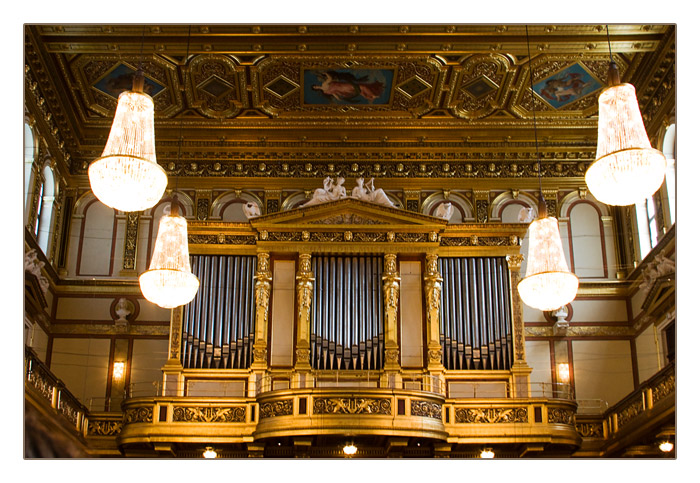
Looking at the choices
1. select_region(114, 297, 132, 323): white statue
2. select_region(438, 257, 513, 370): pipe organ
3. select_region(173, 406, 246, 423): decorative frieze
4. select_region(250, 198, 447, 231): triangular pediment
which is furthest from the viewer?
select_region(114, 297, 132, 323): white statue

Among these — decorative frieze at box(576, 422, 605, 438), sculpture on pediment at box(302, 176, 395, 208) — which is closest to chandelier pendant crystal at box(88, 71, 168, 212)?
sculpture on pediment at box(302, 176, 395, 208)

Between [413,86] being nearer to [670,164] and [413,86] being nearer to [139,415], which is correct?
[670,164]

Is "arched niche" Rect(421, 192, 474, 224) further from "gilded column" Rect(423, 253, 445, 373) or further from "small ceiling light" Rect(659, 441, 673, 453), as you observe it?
"small ceiling light" Rect(659, 441, 673, 453)

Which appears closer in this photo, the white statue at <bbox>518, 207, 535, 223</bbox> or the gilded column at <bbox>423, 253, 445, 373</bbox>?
the gilded column at <bbox>423, 253, 445, 373</bbox>

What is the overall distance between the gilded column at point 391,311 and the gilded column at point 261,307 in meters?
2.09

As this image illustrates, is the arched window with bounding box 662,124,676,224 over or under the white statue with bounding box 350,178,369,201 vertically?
under

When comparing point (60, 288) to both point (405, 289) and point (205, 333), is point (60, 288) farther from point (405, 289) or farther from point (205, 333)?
point (405, 289)

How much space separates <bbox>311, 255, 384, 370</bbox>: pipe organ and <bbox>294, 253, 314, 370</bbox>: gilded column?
150mm

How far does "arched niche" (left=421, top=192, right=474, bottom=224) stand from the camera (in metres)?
18.2

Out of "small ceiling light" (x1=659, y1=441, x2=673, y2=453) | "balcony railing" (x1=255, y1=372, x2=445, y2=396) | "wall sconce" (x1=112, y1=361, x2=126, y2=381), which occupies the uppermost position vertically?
"wall sconce" (x1=112, y1=361, x2=126, y2=381)

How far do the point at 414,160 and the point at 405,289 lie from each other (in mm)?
3342

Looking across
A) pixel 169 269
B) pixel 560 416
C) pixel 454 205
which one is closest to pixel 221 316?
pixel 169 269

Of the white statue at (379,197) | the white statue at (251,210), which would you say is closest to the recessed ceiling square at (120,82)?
the white statue at (251,210)

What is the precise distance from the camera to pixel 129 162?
9.60 meters
